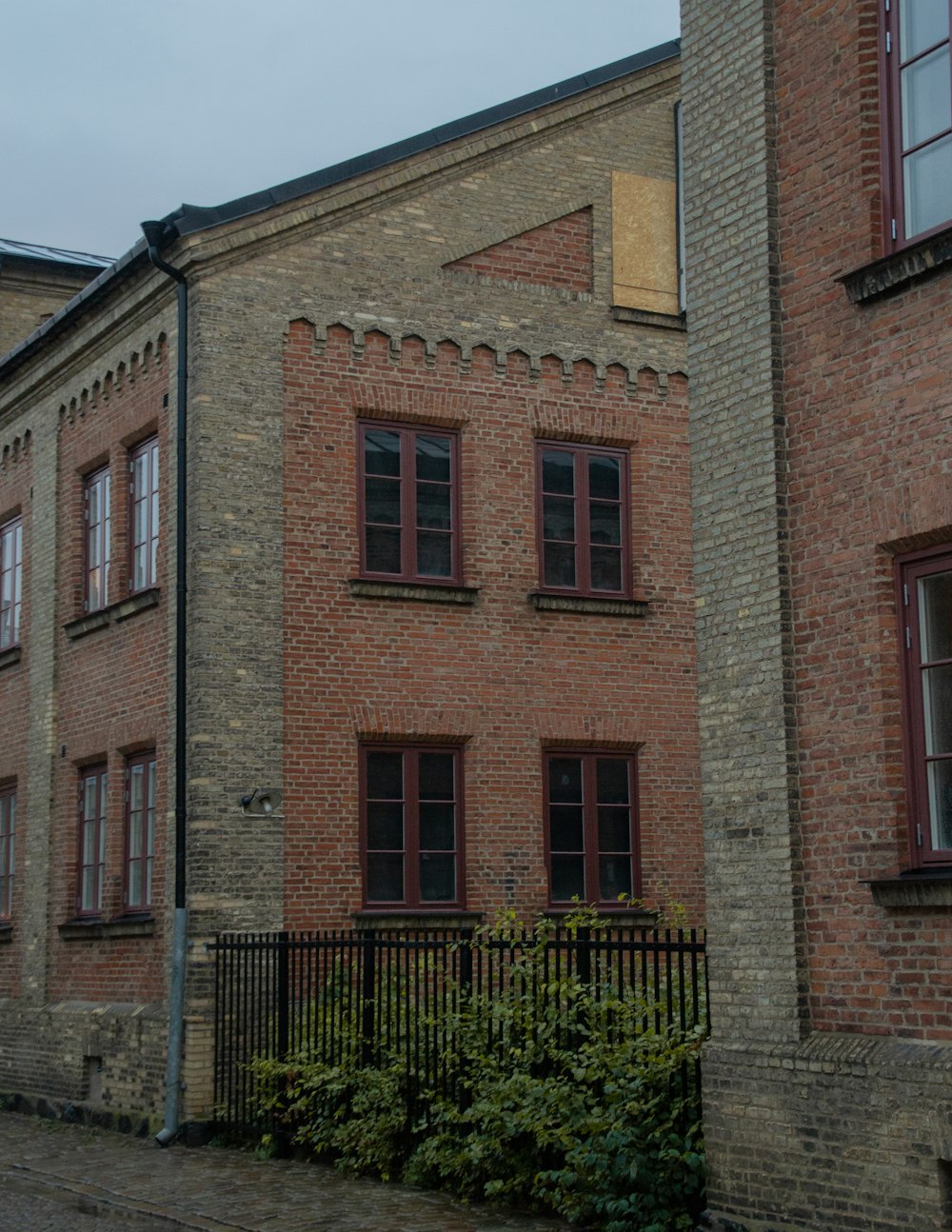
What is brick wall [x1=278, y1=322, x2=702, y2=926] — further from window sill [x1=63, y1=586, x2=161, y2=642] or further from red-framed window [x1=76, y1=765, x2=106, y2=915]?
red-framed window [x1=76, y1=765, x2=106, y2=915]

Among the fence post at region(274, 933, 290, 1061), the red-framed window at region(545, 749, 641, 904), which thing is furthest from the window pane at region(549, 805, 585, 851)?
the fence post at region(274, 933, 290, 1061)

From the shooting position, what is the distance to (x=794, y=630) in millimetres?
→ 9969

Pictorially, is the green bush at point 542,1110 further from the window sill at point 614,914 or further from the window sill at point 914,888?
the window sill at point 614,914

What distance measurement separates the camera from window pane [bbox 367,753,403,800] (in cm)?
1688

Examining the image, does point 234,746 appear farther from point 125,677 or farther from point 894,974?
point 894,974

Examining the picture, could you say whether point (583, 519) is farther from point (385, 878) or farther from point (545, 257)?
point (385, 878)

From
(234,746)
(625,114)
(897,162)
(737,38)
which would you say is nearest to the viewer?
(897,162)

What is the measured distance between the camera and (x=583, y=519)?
18.2 m

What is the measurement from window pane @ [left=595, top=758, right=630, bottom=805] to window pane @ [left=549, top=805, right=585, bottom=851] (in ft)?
1.15

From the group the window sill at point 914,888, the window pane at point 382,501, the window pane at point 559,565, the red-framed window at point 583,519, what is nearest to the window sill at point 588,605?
the red-framed window at point 583,519

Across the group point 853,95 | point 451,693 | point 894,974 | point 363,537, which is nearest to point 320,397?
point 363,537

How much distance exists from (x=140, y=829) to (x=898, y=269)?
10.7 meters

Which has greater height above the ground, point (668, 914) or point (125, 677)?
point (125, 677)

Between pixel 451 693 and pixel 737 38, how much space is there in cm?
799
